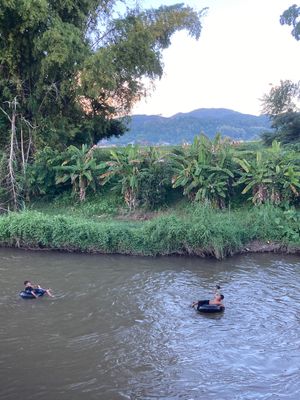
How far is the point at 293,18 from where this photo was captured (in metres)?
28.0

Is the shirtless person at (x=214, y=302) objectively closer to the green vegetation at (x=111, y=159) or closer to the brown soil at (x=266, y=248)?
the green vegetation at (x=111, y=159)

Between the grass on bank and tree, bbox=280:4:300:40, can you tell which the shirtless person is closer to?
the grass on bank

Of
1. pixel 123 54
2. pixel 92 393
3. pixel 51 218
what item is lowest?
pixel 92 393

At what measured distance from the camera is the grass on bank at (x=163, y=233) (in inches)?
653

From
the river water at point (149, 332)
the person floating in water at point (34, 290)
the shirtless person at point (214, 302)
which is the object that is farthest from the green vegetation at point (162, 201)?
the shirtless person at point (214, 302)

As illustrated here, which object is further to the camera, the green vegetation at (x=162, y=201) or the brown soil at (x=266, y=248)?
the brown soil at (x=266, y=248)

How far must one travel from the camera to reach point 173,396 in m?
8.23

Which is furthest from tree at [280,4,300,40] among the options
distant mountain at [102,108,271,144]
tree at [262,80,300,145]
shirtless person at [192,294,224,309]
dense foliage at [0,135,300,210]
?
distant mountain at [102,108,271,144]

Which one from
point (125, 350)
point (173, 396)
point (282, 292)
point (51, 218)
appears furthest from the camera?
point (51, 218)

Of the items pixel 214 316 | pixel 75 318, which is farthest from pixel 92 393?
pixel 214 316

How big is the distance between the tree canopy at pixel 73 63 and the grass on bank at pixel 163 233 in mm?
6303

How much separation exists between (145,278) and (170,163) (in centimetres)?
703

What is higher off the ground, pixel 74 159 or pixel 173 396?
pixel 74 159

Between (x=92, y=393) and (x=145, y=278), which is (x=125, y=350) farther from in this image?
(x=145, y=278)
